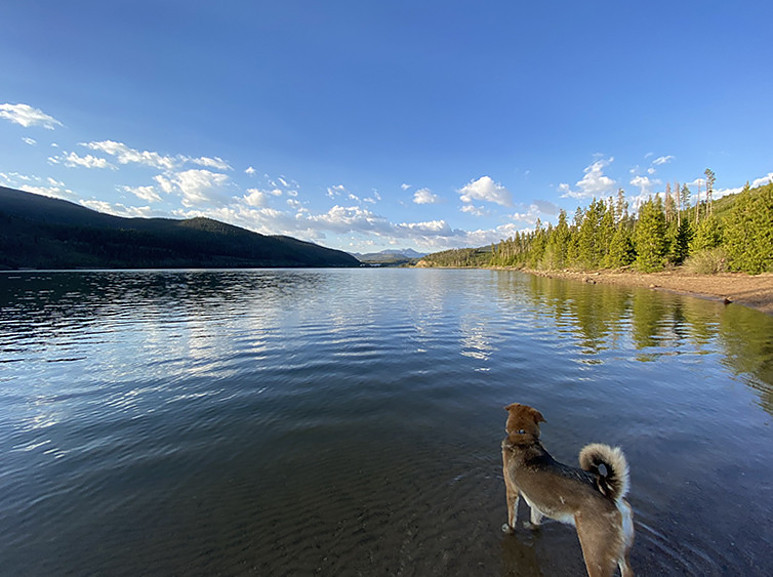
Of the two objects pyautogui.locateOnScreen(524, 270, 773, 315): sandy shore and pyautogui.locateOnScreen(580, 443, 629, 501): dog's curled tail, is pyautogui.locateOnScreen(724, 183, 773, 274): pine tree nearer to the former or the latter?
pyautogui.locateOnScreen(524, 270, 773, 315): sandy shore

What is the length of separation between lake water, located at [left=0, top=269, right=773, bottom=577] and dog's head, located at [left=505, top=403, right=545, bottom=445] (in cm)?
152

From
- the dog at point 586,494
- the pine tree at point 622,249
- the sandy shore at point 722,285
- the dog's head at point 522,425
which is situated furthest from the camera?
the pine tree at point 622,249

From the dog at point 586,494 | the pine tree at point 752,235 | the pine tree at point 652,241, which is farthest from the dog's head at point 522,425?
the pine tree at point 652,241

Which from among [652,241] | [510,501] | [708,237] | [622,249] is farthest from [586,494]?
[622,249]

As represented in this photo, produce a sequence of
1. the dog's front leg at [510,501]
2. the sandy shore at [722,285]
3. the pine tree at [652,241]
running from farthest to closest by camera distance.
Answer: the pine tree at [652,241] < the sandy shore at [722,285] < the dog's front leg at [510,501]

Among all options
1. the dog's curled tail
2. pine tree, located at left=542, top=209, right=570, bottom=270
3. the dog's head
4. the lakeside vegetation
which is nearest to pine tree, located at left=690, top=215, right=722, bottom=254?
the lakeside vegetation

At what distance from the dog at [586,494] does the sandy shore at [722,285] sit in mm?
37499

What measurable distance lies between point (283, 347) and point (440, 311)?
58.8 ft

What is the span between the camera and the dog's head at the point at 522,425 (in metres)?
4.85

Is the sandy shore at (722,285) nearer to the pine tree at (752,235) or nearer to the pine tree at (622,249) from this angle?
the pine tree at (752,235)

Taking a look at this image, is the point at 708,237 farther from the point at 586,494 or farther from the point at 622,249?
the point at 586,494

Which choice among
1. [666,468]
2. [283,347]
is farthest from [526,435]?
[283,347]

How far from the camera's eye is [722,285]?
143ft

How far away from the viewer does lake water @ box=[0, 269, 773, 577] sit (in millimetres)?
4602
